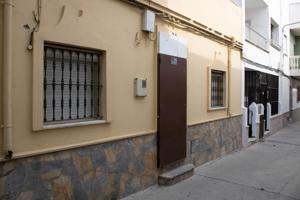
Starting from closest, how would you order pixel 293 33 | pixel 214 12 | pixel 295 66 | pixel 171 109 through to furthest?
1. pixel 171 109
2. pixel 214 12
3. pixel 295 66
4. pixel 293 33

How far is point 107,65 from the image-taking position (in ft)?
16.2

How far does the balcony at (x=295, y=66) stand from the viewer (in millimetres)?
20047

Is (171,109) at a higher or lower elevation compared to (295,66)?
lower

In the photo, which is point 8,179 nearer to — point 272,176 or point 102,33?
point 102,33

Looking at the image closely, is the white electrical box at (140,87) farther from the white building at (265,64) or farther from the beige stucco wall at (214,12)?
the white building at (265,64)

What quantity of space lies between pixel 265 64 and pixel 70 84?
11403 millimetres

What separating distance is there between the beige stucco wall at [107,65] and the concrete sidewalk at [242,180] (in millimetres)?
1209

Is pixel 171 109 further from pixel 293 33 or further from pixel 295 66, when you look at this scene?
pixel 293 33

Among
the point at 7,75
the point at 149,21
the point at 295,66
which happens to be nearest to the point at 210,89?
the point at 149,21

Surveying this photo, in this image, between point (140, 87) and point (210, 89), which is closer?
point (140, 87)

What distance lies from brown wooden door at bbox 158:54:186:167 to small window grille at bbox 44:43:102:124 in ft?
5.11

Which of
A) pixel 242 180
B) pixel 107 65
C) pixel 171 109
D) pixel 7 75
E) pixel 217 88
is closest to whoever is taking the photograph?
pixel 7 75

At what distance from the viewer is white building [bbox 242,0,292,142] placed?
12.4 meters

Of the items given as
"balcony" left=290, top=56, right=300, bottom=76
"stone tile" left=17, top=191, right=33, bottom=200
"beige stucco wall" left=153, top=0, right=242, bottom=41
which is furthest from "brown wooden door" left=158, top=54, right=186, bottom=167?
"balcony" left=290, top=56, right=300, bottom=76
